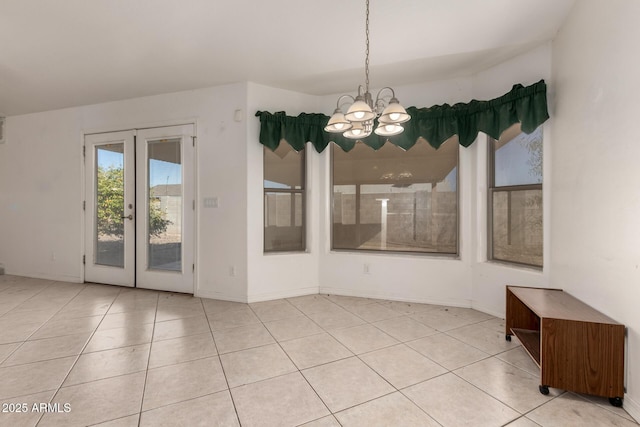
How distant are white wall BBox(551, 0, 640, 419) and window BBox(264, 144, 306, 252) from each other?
106 inches

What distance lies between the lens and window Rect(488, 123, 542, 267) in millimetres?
2883

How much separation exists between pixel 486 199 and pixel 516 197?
30 centimetres

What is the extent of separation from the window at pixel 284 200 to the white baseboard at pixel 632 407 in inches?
121

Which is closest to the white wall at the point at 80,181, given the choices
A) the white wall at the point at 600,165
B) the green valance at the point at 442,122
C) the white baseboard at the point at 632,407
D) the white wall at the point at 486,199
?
the green valance at the point at 442,122

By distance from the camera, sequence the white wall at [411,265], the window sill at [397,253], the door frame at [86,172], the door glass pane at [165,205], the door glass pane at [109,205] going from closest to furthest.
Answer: the white wall at [411,265], the window sill at [397,253], the door frame at [86,172], the door glass pane at [165,205], the door glass pane at [109,205]

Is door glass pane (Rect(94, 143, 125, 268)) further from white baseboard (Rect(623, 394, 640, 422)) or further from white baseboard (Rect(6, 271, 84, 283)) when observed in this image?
white baseboard (Rect(623, 394, 640, 422))

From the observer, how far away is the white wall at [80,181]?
3.67 meters

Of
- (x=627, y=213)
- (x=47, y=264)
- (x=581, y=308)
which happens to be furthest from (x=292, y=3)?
(x=47, y=264)

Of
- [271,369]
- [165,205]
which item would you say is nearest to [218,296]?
[165,205]

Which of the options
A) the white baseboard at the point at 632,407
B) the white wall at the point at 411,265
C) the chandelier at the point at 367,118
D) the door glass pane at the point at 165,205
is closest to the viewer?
the white baseboard at the point at 632,407

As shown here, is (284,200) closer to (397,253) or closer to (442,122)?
(397,253)

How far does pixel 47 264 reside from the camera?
15.3ft

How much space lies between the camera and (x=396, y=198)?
3.79m

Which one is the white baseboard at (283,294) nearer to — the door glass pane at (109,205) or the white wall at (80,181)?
the white wall at (80,181)
